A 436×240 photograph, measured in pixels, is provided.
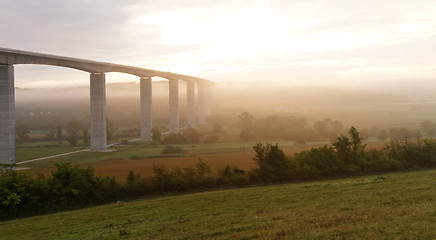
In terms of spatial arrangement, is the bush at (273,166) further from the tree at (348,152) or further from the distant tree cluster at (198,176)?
the tree at (348,152)

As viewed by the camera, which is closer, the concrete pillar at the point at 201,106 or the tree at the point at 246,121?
the tree at the point at 246,121

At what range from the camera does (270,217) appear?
15.7 meters

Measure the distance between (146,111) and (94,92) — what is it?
17.0m

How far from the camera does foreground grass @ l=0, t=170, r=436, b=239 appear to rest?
12102 millimetres

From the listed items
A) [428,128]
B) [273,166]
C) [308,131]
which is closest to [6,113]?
[273,166]

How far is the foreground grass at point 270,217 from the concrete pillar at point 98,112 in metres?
33.8

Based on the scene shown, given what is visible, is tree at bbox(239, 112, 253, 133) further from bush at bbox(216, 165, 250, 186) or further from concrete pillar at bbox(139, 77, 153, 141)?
bush at bbox(216, 165, 250, 186)

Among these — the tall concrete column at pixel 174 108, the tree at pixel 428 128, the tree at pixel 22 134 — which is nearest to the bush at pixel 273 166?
the tree at pixel 428 128

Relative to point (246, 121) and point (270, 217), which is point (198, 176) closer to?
point (270, 217)

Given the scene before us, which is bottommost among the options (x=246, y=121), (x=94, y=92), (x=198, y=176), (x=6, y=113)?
(x=198, y=176)

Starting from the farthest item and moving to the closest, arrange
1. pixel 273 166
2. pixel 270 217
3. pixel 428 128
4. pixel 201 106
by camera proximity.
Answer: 1. pixel 201 106
2. pixel 428 128
3. pixel 273 166
4. pixel 270 217

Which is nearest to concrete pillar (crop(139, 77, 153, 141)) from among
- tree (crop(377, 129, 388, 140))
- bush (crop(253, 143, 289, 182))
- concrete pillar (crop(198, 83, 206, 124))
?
concrete pillar (crop(198, 83, 206, 124))

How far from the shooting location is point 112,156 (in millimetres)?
50500

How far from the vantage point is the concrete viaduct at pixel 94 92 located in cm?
3994
